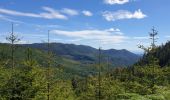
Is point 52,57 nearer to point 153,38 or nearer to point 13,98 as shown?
point 13,98

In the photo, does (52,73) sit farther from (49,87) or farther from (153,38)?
(153,38)

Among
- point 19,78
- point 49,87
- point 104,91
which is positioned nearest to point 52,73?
point 49,87

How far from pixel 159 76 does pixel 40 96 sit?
12.8 metres

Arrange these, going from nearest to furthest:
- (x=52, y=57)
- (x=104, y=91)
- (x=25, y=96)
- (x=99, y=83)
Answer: (x=25, y=96), (x=52, y=57), (x=99, y=83), (x=104, y=91)

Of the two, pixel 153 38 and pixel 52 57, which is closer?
pixel 153 38

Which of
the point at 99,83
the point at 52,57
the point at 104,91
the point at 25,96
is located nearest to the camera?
the point at 25,96

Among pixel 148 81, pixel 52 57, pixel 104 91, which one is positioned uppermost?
pixel 52 57

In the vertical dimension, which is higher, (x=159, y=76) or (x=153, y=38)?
(x=153, y=38)

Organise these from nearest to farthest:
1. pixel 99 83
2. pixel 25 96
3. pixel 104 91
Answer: pixel 25 96, pixel 99 83, pixel 104 91

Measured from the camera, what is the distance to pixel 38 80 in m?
32.4

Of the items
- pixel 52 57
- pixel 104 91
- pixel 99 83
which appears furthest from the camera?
pixel 104 91

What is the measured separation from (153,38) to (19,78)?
14559 mm

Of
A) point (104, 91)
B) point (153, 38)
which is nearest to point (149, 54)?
point (153, 38)

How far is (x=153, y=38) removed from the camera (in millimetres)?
31906
